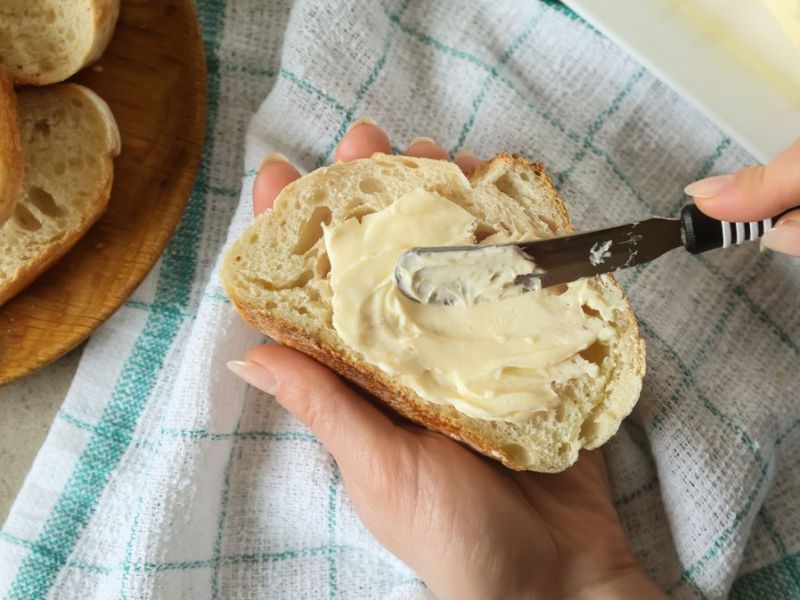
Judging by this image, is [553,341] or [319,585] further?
[319,585]

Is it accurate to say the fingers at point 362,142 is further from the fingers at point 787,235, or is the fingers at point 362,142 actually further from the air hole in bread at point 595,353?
the fingers at point 787,235

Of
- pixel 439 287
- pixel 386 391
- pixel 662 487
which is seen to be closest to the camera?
pixel 439 287

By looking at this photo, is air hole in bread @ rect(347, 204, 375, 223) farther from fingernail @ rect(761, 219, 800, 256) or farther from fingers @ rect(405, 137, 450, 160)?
fingernail @ rect(761, 219, 800, 256)

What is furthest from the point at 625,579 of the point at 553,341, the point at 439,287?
the point at 439,287

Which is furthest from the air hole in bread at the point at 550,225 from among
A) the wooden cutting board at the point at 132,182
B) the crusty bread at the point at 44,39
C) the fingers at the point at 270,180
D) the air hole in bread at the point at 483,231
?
the crusty bread at the point at 44,39

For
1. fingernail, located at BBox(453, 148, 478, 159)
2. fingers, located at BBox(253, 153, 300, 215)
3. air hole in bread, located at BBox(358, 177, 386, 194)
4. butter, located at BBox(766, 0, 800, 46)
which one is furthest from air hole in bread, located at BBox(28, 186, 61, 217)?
butter, located at BBox(766, 0, 800, 46)

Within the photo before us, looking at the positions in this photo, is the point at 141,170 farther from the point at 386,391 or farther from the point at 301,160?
the point at 386,391
